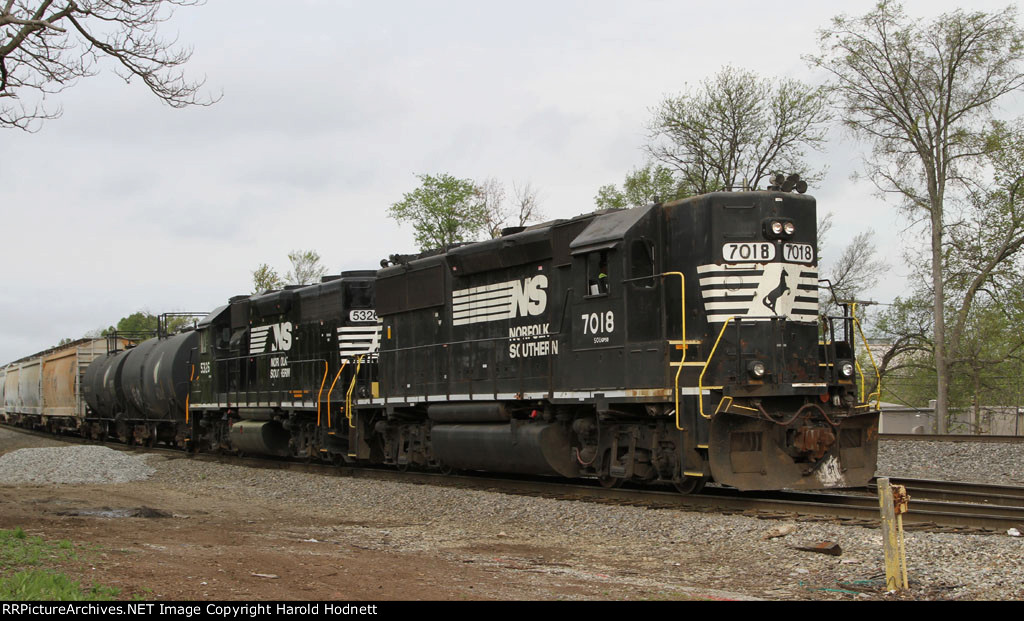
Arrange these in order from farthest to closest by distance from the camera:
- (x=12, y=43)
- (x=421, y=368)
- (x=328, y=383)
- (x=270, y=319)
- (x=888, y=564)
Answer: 1. (x=270, y=319)
2. (x=328, y=383)
3. (x=421, y=368)
4. (x=12, y=43)
5. (x=888, y=564)

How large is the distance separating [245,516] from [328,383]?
750cm

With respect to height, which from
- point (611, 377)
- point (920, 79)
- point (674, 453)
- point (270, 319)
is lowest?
point (674, 453)

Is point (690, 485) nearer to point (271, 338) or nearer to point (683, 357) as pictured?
point (683, 357)

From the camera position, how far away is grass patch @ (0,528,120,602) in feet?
20.1

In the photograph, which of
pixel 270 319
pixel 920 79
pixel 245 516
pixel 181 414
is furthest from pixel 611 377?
pixel 920 79

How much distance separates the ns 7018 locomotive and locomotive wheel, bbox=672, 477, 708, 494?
3 cm

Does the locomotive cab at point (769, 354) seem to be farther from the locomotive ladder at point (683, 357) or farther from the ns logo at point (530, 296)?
the ns logo at point (530, 296)

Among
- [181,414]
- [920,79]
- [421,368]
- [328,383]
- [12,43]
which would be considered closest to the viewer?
[12,43]

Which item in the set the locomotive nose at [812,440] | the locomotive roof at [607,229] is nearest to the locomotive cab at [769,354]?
the locomotive nose at [812,440]

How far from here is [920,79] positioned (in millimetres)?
31188

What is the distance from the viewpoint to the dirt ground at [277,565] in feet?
22.5

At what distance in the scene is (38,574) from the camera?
22.5ft

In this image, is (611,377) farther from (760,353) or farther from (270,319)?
(270,319)

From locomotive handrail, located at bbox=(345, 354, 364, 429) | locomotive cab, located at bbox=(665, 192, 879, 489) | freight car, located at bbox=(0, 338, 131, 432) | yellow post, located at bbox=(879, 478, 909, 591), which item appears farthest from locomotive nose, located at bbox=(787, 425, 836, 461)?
freight car, located at bbox=(0, 338, 131, 432)
